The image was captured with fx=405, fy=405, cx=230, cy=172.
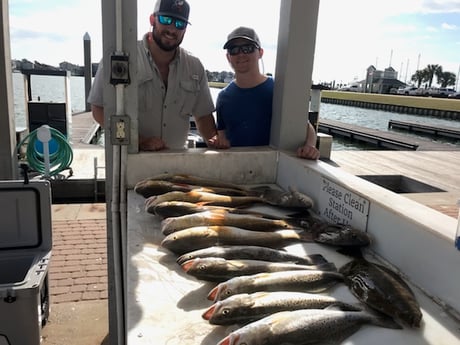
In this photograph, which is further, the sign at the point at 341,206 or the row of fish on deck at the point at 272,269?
the sign at the point at 341,206

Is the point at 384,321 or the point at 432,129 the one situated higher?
the point at 384,321

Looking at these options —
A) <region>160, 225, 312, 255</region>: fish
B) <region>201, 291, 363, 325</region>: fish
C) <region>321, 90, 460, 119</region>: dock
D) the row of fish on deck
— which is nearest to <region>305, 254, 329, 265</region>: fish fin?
the row of fish on deck

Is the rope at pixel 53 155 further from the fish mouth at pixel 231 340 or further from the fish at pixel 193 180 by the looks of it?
the fish mouth at pixel 231 340

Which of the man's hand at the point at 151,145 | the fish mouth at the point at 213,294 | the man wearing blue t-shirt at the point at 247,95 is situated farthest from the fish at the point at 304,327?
the man wearing blue t-shirt at the point at 247,95

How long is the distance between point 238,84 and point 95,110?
147 cm

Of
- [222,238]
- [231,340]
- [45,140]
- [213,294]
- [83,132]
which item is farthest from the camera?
[83,132]

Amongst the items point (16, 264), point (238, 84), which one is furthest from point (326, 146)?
point (16, 264)

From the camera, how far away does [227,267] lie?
194cm

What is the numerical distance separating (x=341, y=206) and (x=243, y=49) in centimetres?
205

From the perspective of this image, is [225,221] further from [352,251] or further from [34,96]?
[34,96]

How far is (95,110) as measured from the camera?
3867 millimetres

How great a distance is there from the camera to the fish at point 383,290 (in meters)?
1.70

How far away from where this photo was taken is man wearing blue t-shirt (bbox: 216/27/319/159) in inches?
157

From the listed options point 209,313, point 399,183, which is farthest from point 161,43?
point 399,183
